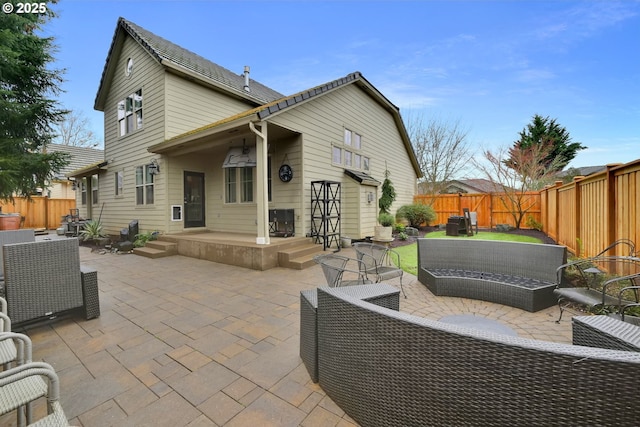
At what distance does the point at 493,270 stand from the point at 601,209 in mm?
2279

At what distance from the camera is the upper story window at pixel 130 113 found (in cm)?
945

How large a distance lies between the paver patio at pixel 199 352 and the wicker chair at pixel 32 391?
0.54 m

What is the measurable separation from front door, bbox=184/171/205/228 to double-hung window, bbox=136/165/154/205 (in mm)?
1224

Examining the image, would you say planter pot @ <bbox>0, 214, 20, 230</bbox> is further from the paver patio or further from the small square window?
the small square window

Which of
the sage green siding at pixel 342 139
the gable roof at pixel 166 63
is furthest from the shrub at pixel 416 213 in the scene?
the gable roof at pixel 166 63

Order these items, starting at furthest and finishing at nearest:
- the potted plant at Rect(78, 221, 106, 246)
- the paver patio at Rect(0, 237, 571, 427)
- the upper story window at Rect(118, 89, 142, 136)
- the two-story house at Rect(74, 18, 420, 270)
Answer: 1. the potted plant at Rect(78, 221, 106, 246)
2. the upper story window at Rect(118, 89, 142, 136)
3. the two-story house at Rect(74, 18, 420, 270)
4. the paver patio at Rect(0, 237, 571, 427)

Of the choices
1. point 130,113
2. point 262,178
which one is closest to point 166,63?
point 130,113

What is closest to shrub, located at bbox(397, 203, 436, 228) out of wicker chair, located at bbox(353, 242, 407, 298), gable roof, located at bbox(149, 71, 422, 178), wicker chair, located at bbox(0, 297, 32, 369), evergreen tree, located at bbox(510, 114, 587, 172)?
gable roof, located at bbox(149, 71, 422, 178)

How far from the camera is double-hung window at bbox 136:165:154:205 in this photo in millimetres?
9023

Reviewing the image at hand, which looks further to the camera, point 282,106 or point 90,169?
point 90,169

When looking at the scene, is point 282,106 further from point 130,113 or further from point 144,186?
point 130,113

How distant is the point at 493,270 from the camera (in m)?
4.12

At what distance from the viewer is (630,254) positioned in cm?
333

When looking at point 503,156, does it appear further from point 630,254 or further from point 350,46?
point 630,254
